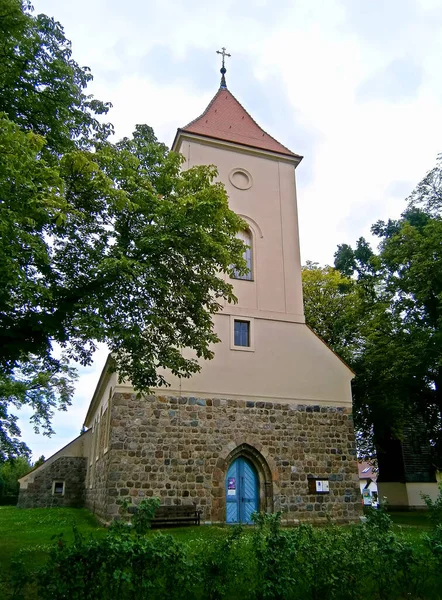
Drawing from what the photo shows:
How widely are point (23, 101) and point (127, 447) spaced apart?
8.94 meters

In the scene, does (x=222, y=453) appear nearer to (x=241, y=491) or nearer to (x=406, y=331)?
(x=241, y=491)

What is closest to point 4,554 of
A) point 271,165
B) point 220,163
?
point 220,163

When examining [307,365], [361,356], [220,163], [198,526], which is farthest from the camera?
[361,356]

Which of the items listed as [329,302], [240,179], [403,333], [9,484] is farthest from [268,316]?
[9,484]

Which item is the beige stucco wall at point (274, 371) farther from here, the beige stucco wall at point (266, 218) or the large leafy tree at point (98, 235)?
the large leafy tree at point (98, 235)

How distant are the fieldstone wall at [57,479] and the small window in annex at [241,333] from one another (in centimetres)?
1481

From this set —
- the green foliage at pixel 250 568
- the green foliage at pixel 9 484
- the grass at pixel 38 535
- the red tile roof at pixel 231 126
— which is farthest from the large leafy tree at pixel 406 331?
the green foliage at pixel 9 484

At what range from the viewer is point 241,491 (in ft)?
47.4

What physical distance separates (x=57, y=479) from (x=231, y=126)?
1966 cm

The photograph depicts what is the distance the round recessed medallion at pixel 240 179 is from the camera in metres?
18.1

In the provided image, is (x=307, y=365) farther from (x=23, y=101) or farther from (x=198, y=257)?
(x=23, y=101)

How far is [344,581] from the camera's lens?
5.70m

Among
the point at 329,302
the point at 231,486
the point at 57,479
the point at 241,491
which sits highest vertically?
the point at 329,302

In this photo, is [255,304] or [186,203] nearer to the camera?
[186,203]
